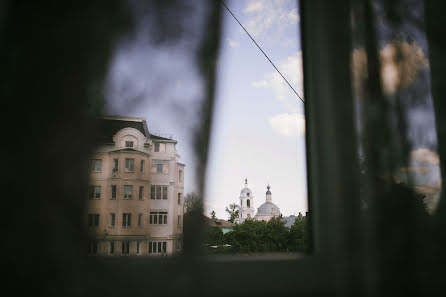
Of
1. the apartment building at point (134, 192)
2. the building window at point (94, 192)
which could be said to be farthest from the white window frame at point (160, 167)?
the building window at point (94, 192)

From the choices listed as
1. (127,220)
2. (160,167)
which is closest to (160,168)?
(160,167)

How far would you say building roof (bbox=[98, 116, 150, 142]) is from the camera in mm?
508

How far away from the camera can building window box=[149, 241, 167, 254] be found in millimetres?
538

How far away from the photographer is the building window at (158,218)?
54cm

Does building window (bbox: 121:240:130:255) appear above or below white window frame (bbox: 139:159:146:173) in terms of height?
below

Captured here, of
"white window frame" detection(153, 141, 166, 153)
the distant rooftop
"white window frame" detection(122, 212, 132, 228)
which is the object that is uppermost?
the distant rooftop

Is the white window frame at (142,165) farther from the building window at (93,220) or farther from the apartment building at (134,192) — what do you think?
the building window at (93,220)

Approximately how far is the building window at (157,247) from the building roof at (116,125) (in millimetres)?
214

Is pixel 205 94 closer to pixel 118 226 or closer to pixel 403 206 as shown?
pixel 118 226

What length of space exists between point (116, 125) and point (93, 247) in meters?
0.22

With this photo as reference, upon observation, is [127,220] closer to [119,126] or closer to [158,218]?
[158,218]

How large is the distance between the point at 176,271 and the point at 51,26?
0.46 metres

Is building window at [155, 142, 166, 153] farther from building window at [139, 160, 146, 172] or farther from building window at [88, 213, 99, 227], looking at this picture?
building window at [88, 213, 99, 227]

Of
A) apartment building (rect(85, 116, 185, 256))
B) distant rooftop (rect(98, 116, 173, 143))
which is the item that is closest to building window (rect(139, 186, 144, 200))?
apartment building (rect(85, 116, 185, 256))
